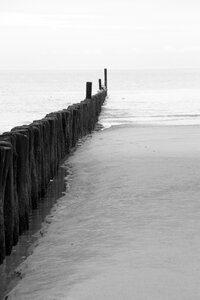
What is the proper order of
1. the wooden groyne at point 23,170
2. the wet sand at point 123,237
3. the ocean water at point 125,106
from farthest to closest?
the ocean water at point 125,106 < the wooden groyne at point 23,170 < the wet sand at point 123,237

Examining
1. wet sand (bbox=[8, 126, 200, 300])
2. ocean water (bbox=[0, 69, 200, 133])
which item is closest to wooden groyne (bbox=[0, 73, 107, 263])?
wet sand (bbox=[8, 126, 200, 300])

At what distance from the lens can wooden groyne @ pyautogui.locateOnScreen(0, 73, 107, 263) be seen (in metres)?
5.46

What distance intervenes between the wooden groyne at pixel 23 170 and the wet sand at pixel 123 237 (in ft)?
0.94

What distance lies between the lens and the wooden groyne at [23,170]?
5.46 metres

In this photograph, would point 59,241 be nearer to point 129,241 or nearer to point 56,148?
point 129,241

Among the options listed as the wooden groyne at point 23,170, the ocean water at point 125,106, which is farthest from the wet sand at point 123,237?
the ocean water at point 125,106

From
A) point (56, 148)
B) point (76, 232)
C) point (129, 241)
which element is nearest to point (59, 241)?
point (76, 232)

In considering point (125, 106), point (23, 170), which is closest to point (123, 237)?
point (23, 170)

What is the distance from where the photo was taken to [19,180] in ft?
20.5

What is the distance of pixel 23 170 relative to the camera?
6.33 meters

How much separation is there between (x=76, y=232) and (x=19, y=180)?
0.83 metres

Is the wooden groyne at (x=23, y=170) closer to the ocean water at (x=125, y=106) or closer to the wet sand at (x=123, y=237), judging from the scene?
the wet sand at (x=123, y=237)

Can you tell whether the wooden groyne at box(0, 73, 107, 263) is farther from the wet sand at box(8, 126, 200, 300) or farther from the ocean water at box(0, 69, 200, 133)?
the ocean water at box(0, 69, 200, 133)

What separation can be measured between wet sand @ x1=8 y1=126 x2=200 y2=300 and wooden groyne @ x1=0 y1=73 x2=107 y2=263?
0.94ft
